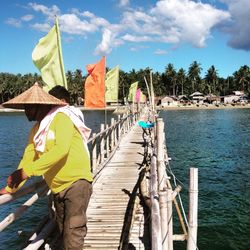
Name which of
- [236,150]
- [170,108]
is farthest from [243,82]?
[236,150]

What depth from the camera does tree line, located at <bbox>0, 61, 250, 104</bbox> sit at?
11169 centimetres

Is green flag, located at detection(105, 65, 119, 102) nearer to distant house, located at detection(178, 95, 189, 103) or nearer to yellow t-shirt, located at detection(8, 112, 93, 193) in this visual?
yellow t-shirt, located at detection(8, 112, 93, 193)

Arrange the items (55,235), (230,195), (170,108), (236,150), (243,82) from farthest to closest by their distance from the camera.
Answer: (243,82) < (170,108) < (236,150) < (230,195) < (55,235)

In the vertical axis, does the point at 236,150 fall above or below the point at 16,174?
below

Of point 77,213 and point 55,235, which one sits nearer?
point 77,213

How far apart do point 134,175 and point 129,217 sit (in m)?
3.95

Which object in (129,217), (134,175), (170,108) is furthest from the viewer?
(170,108)

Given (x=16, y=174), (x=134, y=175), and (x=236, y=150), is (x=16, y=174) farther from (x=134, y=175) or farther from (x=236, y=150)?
(x=236, y=150)

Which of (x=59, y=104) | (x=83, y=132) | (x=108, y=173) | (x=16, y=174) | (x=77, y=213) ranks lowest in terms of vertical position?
(x=108, y=173)

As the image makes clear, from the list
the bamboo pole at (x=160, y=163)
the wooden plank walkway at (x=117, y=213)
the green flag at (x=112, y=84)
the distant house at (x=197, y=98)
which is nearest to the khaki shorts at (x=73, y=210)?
the wooden plank walkway at (x=117, y=213)

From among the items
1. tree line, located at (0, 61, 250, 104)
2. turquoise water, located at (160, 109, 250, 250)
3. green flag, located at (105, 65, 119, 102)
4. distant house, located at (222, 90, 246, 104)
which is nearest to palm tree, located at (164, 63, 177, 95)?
tree line, located at (0, 61, 250, 104)

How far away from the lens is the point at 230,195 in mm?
15711

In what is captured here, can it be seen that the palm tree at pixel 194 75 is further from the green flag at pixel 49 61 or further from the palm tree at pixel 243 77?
the green flag at pixel 49 61

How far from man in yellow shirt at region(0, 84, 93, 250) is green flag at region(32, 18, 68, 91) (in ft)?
10.0
